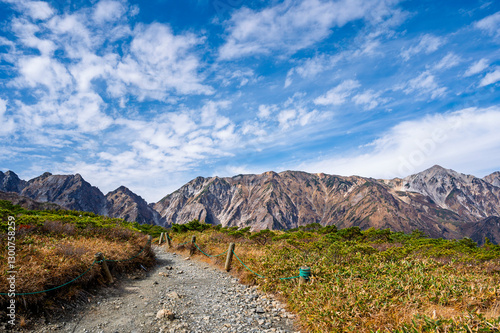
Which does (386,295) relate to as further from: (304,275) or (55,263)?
(55,263)

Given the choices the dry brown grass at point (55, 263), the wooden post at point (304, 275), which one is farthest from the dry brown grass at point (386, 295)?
the dry brown grass at point (55, 263)

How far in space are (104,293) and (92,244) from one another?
2.84 metres

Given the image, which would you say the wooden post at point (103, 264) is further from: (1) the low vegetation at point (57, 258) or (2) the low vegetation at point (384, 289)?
(2) the low vegetation at point (384, 289)

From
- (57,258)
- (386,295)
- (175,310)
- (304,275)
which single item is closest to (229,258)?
(175,310)

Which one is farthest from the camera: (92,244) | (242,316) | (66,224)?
(66,224)

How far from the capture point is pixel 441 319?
4086 millimetres

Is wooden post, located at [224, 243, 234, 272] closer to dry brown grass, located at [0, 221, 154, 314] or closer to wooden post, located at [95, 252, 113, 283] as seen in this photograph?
dry brown grass, located at [0, 221, 154, 314]

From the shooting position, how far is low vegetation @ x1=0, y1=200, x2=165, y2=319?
5.76 metres

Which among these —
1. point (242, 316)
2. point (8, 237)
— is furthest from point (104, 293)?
point (242, 316)


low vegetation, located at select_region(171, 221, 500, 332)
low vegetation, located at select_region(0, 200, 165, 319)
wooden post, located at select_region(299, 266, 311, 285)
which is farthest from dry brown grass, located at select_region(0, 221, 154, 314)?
wooden post, located at select_region(299, 266, 311, 285)

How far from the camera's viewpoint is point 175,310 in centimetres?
699

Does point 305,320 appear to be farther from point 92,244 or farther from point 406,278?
point 92,244

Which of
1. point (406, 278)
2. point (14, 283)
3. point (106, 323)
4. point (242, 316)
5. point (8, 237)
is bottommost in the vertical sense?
point (242, 316)

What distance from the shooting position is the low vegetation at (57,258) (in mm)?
5762
